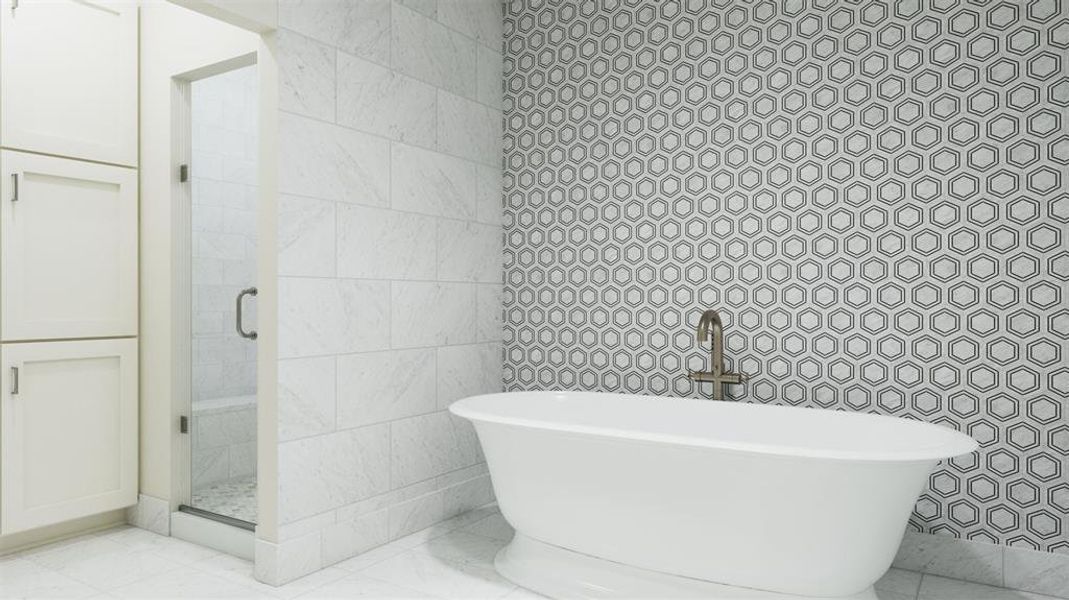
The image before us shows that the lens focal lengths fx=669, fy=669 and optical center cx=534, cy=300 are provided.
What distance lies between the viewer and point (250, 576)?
245 cm

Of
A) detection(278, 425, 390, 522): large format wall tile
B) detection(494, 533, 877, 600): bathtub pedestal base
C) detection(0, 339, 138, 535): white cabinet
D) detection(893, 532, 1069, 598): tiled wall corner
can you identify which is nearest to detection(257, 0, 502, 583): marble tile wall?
detection(278, 425, 390, 522): large format wall tile

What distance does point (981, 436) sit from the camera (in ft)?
7.93

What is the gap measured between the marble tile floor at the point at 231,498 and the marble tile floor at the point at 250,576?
188mm

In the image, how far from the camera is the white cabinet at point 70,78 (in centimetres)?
261

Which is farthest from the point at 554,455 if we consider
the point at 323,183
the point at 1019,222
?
the point at 1019,222

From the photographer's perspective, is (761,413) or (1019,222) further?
(761,413)

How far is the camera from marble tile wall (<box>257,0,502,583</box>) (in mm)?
2459

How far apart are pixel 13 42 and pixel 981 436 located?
395cm

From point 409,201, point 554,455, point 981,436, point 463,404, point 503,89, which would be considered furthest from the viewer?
point 503,89

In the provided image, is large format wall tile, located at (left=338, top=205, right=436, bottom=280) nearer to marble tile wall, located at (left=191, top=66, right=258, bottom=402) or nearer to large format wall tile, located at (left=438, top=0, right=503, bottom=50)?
marble tile wall, located at (left=191, top=66, right=258, bottom=402)

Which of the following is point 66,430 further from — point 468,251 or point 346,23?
point 346,23

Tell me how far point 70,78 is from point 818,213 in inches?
124

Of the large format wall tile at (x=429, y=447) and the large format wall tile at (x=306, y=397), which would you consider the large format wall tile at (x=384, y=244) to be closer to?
the large format wall tile at (x=306, y=397)

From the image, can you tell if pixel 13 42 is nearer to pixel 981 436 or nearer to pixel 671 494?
pixel 671 494
